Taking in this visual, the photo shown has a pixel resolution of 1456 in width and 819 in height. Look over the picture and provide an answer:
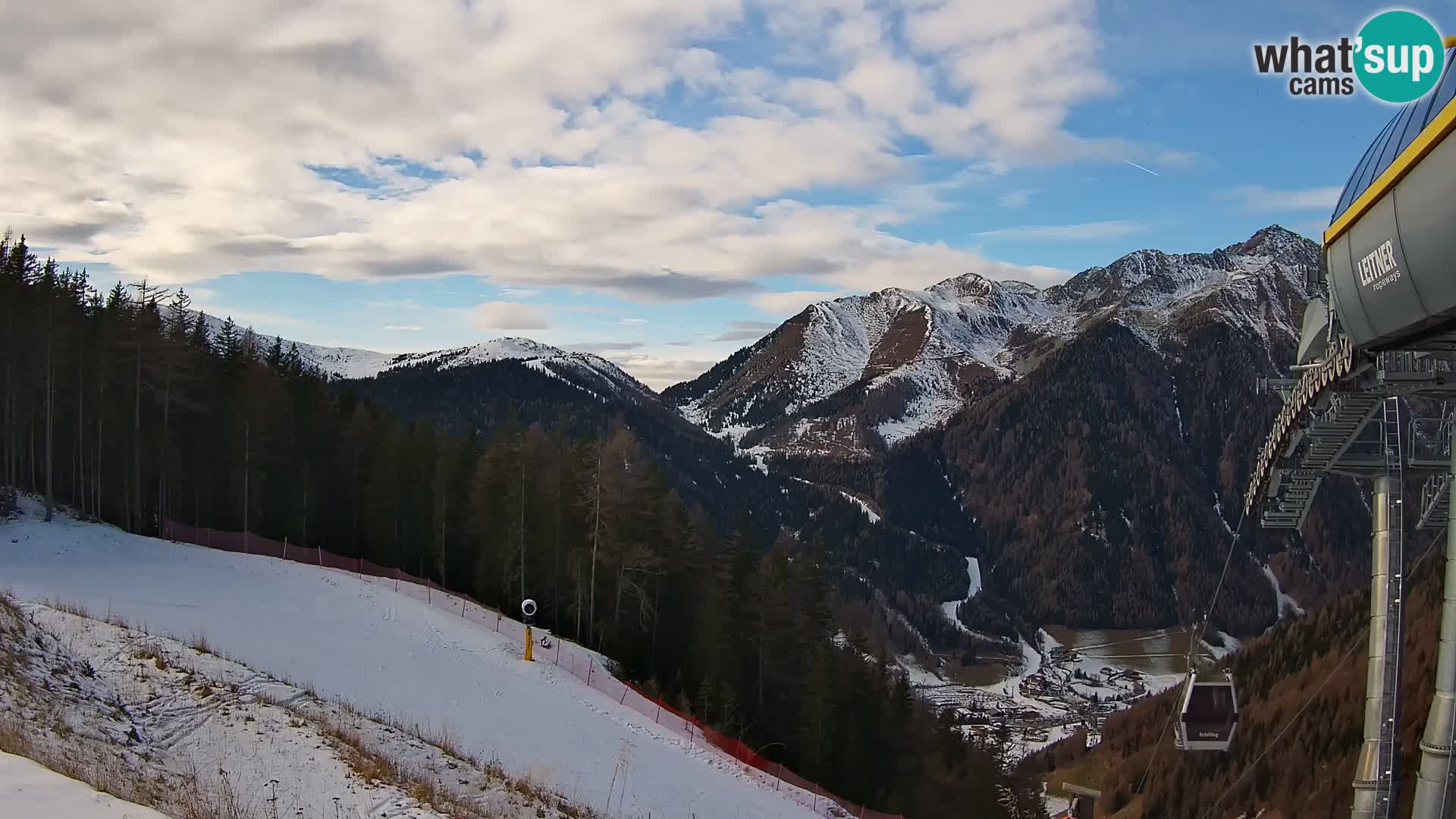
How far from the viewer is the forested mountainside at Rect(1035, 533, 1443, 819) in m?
21.1

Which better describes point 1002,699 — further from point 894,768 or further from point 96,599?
point 96,599

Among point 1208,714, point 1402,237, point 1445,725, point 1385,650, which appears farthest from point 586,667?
point 1402,237

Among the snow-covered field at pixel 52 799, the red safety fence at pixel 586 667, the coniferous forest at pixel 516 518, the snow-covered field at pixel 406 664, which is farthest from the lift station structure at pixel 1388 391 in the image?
the coniferous forest at pixel 516 518

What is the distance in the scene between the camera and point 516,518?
140 ft

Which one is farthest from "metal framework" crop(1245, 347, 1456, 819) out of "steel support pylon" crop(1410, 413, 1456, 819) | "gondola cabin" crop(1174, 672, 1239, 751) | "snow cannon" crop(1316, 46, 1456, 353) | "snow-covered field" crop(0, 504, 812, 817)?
"snow-covered field" crop(0, 504, 812, 817)

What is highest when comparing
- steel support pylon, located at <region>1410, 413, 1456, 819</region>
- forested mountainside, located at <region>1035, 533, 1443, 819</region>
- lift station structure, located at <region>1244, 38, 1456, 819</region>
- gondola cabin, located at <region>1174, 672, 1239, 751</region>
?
lift station structure, located at <region>1244, 38, 1456, 819</region>

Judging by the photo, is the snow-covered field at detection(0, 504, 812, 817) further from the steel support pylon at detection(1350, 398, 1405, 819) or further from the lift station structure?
the lift station structure

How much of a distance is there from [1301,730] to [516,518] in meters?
30.7

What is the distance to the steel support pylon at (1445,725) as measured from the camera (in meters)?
11.8

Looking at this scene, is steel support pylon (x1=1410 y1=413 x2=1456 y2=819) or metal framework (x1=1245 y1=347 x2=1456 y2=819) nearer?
steel support pylon (x1=1410 y1=413 x2=1456 y2=819)

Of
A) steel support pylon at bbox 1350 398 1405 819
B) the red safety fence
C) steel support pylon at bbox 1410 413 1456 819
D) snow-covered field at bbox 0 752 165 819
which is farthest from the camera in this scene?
the red safety fence

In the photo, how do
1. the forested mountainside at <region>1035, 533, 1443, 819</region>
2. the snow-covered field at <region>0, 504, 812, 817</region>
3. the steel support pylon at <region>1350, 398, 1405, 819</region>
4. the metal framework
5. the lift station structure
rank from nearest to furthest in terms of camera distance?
the lift station structure
the metal framework
the steel support pylon at <region>1350, 398, 1405, 819</region>
the snow-covered field at <region>0, 504, 812, 817</region>
the forested mountainside at <region>1035, 533, 1443, 819</region>

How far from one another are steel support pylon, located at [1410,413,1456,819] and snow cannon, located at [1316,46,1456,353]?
2.80 metres

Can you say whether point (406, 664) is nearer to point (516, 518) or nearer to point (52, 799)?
point (52, 799)
